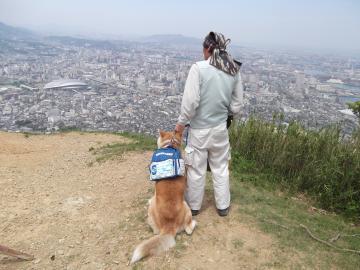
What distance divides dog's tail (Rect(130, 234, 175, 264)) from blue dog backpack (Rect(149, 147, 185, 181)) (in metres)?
0.66

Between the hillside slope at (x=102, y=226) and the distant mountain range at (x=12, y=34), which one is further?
the distant mountain range at (x=12, y=34)

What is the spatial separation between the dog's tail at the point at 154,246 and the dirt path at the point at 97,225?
0.07m

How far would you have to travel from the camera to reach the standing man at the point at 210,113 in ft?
13.3

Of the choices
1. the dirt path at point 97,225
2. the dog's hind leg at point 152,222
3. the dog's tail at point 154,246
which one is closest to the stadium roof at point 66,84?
the dirt path at point 97,225

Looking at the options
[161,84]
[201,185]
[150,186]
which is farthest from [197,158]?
[161,84]

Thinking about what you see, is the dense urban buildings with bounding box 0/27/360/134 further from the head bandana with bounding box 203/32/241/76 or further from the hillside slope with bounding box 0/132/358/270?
the head bandana with bounding box 203/32/241/76

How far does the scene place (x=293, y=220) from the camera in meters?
4.95

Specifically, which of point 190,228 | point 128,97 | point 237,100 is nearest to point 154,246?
point 190,228

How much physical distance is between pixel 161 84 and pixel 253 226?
1723 centimetres

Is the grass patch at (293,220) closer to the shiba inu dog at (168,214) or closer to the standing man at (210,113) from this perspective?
the standing man at (210,113)

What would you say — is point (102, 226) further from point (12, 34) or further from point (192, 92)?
point (12, 34)

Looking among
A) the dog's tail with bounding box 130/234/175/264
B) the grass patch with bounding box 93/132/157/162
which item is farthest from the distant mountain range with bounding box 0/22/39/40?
the dog's tail with bounding box 130/234/175/264

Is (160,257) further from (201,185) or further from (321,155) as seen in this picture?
(321,155)

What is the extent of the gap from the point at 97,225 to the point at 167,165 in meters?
1.26
